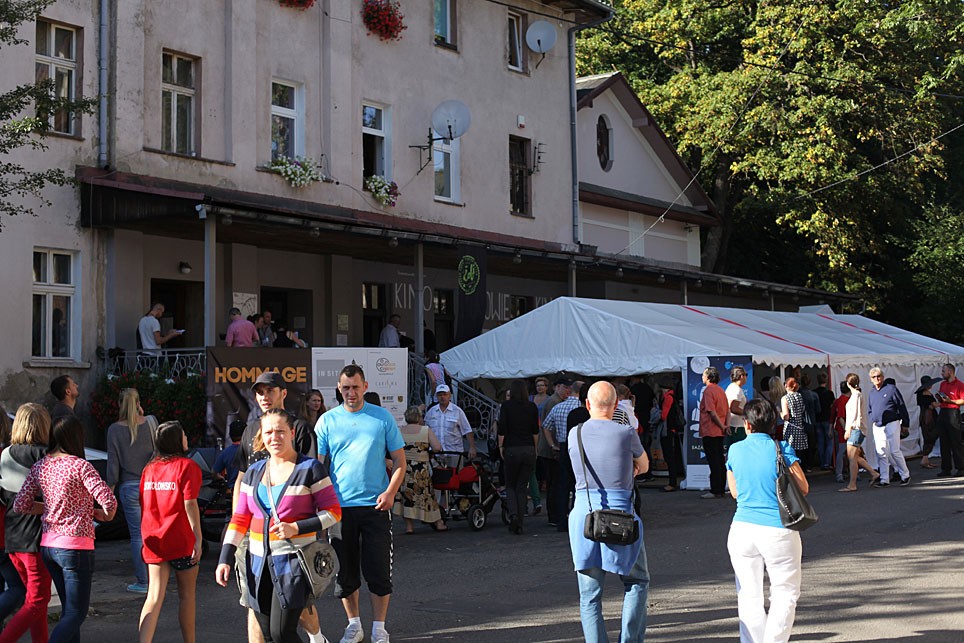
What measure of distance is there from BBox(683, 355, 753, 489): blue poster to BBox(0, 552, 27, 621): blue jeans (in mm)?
12996

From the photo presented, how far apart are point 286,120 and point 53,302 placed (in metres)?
5.96

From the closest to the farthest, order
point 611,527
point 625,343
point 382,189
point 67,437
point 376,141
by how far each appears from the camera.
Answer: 1. point 611,527
2. point 67,437
3. point 625,343
4. point 382,189
5. point 376,141

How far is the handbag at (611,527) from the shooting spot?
696cm

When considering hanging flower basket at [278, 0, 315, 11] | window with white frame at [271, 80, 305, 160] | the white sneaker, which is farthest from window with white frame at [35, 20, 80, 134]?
the white sneaker

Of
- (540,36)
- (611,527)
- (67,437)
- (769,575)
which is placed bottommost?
(769,575)

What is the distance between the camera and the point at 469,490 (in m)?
15.5

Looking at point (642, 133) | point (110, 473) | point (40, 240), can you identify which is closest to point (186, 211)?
point (40, 240)

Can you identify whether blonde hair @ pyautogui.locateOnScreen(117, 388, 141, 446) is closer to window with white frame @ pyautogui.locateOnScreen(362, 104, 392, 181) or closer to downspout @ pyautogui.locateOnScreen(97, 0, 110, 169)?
downspout @ pyautogui.locateOnScreen(97, 0, 110, 169)

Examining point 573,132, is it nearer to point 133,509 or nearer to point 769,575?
point 133,509

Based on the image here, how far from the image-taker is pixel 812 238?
37.0 meters

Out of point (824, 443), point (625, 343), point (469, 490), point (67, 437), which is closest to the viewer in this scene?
point (67, 437)

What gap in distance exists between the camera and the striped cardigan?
6418mm

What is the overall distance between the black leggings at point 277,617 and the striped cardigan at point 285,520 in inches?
1.0

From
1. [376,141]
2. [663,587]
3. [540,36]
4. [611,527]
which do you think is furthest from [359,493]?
[540,36]
